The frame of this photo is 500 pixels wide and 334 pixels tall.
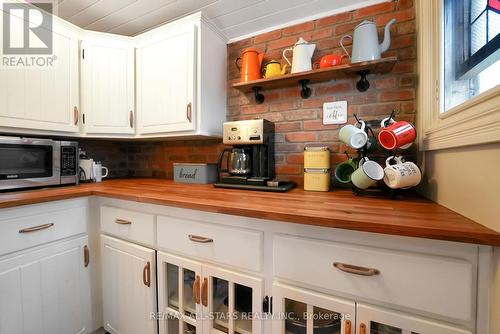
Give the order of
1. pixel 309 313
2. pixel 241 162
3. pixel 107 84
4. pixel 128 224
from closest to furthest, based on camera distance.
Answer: pixel 309 313 → pixel 128 224 → pixel 241 162 → pixel 107 84

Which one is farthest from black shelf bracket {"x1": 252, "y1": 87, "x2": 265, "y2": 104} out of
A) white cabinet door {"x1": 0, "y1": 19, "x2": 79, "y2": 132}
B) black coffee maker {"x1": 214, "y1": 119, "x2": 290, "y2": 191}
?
white cabinet door {"x1": 0, "y1": 19, "x2": 79, "y2": 132}

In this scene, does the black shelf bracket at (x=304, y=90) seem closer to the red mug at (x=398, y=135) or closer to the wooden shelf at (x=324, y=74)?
the wooden shelf at (x=324, y=74)

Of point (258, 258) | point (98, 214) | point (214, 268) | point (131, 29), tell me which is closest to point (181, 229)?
point (214, 268)

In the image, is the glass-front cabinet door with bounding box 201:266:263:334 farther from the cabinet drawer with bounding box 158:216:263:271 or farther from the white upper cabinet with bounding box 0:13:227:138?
the white upper cabinet with bounding box 0:13:227:138

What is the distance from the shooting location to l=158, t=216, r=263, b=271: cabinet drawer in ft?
2.66

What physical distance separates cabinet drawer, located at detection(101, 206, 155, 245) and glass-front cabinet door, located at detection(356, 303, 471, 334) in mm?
914

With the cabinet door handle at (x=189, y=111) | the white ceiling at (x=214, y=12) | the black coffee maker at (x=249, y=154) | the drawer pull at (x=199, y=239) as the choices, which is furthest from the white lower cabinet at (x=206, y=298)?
the white ceiling at (x=214, y=12)

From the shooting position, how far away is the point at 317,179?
1.21 m

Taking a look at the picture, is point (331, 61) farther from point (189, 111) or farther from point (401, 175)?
point (189, 111)

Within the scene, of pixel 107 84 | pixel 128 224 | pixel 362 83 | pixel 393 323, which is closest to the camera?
pixel 393 323

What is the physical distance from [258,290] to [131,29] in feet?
6.57

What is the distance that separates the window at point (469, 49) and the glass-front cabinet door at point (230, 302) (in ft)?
3.25

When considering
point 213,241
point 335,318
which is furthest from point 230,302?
point 335,318

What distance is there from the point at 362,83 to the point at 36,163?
6.57 ft
